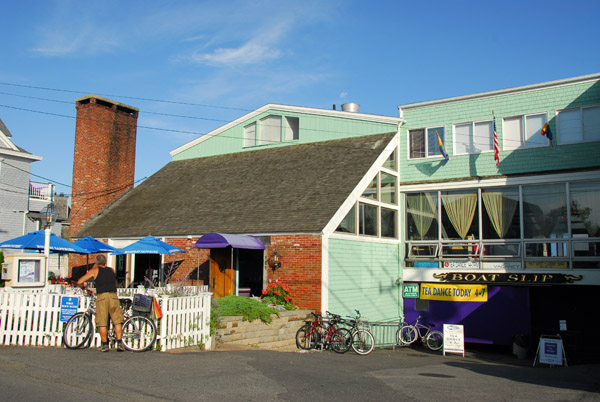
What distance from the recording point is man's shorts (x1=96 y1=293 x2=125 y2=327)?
410 inches

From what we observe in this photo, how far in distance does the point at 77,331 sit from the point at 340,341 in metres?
6.81

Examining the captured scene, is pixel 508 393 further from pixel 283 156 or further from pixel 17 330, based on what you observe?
pixel 283 156

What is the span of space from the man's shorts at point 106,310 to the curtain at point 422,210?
504 inches

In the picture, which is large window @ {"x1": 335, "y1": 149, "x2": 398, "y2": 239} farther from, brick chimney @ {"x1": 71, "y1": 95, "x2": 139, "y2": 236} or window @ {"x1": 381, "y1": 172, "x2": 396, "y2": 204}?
brick chimney @ {"x1": 71, "y1": 95, "x2": 139, "y2": 236}

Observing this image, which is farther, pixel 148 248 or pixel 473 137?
pixel 473 137

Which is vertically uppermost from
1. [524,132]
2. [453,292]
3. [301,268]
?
[524,132]

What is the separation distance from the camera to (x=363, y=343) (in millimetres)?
14734

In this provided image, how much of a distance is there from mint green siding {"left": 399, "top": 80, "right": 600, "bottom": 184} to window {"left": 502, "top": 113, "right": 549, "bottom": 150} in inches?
6.5

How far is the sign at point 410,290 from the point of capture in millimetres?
20141

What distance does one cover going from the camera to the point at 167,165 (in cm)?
2716

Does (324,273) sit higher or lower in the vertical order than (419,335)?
higher

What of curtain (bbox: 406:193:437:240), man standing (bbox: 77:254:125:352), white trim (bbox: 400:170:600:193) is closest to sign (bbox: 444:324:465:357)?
curtain (bbox: 406:193:437:240)

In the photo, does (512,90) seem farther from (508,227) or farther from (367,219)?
(367,219)

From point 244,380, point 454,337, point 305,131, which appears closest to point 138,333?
point 244,380
